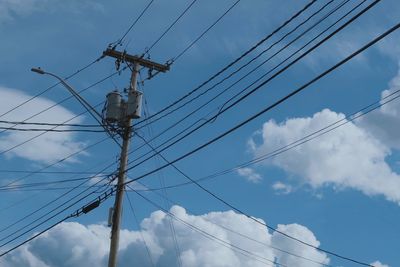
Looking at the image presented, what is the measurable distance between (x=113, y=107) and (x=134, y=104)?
721mm

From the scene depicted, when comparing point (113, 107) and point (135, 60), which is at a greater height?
point (135, 60)

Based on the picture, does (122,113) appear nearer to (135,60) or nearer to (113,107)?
(113,107)

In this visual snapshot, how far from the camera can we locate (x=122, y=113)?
20391mm

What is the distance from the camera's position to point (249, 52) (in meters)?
13.3

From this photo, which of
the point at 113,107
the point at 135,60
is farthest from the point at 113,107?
the point at 135,60

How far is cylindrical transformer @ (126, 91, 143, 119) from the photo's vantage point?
20141 mm

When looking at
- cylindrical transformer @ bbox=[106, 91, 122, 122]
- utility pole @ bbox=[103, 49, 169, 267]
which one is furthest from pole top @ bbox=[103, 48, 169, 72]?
cylindrical transformer @ bbox=[106, 91, 122, 122]

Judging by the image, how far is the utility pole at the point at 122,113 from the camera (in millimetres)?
18547

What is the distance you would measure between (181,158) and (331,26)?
20.4ft

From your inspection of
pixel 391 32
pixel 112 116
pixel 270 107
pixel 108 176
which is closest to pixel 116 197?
pixel 108 176

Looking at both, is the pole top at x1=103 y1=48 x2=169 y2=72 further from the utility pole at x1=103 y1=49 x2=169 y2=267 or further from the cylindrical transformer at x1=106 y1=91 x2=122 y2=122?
the cylindrical transformer at x1=106 y1=91 x2=122 y2=122

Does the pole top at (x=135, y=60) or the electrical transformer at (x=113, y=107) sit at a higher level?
the pole top at (x=135, y=60)

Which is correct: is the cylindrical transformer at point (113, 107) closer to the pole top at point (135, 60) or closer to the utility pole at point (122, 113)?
the utility pole at point (122, 113)

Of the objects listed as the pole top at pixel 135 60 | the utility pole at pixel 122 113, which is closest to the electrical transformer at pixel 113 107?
the utility pole at pixel 122 113
